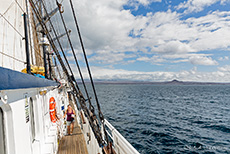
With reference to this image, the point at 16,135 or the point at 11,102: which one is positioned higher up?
the point at 11,102

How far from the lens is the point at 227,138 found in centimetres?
1298

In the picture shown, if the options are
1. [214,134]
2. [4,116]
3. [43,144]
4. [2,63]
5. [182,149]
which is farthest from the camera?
[214,134]

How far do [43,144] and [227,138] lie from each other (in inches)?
590

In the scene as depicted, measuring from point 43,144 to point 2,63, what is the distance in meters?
2.48

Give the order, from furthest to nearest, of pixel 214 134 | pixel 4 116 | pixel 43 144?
pixel 214 134 → pixel 43 144 → pixel 4 116

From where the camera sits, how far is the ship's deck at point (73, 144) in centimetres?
568

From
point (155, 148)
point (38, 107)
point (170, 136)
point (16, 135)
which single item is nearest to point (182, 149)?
point (155, 148)

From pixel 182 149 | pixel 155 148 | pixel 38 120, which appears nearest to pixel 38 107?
pixel 38 120

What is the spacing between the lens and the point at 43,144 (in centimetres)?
434

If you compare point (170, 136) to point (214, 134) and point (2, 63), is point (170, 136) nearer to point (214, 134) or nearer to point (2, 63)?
point (214, 134)

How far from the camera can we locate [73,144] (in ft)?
20.6

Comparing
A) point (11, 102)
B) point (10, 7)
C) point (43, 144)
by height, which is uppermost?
point (10, 7)

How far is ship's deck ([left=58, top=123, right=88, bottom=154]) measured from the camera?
18.6ft

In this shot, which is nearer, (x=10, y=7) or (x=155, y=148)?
(x=10, y=7)
